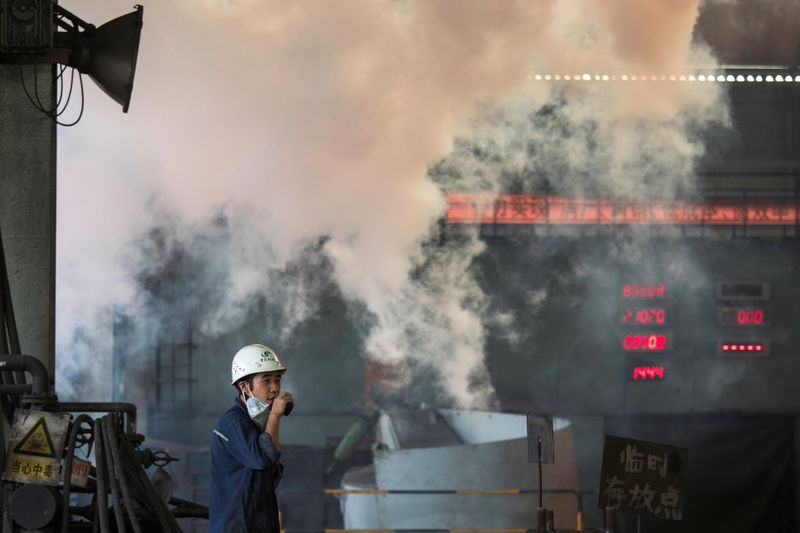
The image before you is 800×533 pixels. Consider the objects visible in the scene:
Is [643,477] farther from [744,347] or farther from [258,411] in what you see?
[744,347]

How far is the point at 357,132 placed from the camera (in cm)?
1166

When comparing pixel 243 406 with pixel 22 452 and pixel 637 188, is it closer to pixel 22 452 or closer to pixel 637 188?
pixel 22 452

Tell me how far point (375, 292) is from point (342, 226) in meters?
1.08

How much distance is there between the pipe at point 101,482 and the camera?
4.85 m

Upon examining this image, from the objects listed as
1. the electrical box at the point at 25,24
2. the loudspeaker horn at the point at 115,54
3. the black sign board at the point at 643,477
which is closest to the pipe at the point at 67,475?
the loudspeaker horn at the point at 115,54

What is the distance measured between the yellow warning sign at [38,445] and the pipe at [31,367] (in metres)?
0.13

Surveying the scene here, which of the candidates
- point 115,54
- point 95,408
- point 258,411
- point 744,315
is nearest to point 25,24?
point 115,54

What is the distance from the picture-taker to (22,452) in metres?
5.16

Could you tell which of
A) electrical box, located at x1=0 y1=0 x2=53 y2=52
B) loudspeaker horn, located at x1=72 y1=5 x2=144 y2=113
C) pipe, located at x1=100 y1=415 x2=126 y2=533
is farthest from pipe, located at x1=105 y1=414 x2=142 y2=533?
electrical box, located at x1=0 y1=0 x2=53 y2=52

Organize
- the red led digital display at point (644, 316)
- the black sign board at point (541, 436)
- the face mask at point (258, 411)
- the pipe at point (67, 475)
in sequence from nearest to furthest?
1. the face mask at point (258, 411)
2. the pipe at point (67, 475)
3. the black sign board at point (541, 436)
4. the red led digital display at point (644, 316)

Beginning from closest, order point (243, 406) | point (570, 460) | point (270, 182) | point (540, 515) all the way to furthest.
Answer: point (243, 406), point (540, 515), point (570, 460), point (270, 182)

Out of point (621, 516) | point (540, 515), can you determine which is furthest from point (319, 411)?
point (540, 515)

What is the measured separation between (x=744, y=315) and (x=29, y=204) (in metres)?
9.68

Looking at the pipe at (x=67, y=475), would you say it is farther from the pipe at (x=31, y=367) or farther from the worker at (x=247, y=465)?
the worker at (x=247, y=465)
